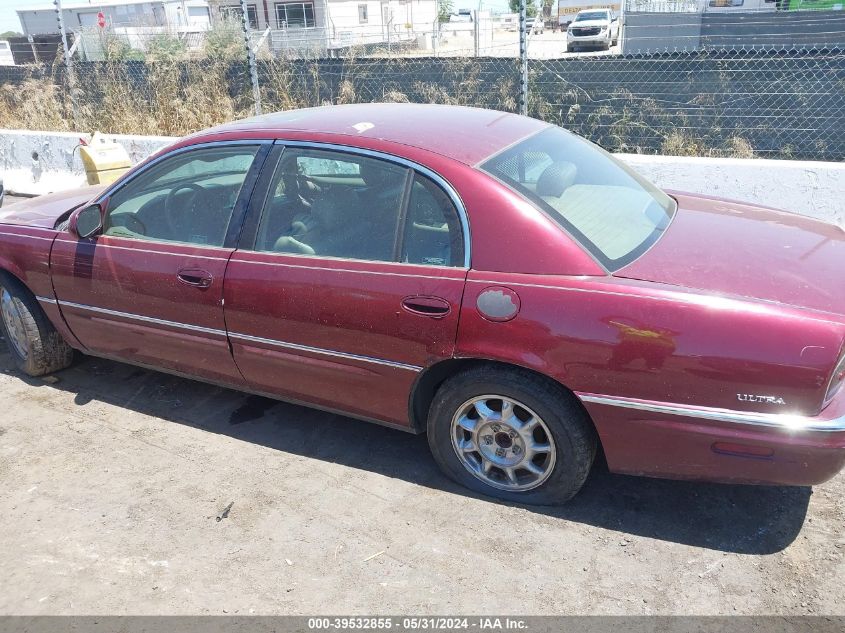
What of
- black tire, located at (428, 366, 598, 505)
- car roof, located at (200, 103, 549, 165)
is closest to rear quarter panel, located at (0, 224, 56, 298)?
car roof, located at (200, 103, 549, 165)

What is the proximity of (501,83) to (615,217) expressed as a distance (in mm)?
5022

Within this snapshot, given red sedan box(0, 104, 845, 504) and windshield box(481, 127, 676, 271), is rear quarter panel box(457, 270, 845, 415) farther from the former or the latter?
windshield box(481, 127, 676, 271)

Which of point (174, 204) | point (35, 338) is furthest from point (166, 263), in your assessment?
point (35, 338)

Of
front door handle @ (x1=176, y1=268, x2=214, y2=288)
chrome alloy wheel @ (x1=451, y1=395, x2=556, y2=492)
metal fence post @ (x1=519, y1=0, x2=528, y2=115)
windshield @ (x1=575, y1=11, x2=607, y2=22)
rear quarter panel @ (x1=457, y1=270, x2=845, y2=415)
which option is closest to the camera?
rear quarter panel @ (x1=457, y1=270, x2=845, y2=415)

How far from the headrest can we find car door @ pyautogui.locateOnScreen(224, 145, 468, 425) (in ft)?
1.41

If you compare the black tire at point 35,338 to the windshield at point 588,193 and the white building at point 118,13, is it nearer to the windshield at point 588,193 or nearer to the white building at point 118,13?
the windshield at point 588,193

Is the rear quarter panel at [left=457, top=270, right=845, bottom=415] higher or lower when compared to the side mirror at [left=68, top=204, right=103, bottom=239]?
lower

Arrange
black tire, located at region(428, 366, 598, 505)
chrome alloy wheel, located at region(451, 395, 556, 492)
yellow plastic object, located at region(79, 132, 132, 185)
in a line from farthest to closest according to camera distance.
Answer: yellow plastic object, located at region(79, 132, 132, 185) → chrome alloy wheel, located at region(451, 395, 556, 492) → black tire, located at region(428, 366, 598, 505)

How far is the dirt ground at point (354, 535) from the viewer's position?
2.78m

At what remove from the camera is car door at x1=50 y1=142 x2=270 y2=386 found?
3705 mm

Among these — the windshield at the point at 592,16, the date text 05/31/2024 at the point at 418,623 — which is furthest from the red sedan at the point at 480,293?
the windshield at the point at 592,16

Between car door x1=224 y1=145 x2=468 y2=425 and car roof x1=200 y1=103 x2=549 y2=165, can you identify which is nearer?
car door x1=224 y1=145 x2=468 y2=425

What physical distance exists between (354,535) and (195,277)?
1538 mm

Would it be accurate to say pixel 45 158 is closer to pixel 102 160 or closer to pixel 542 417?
pixel 102 160
